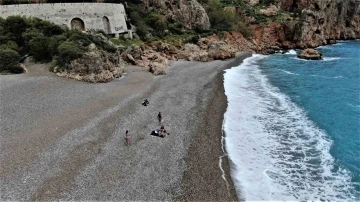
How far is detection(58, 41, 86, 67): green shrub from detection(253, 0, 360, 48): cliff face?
60.4 m

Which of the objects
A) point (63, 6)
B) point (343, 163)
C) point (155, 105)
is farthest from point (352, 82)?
point (63, 6)

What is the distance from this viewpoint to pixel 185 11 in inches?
3231

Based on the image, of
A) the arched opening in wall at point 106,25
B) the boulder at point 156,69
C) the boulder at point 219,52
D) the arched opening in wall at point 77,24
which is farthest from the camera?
the boulder at point 219,52

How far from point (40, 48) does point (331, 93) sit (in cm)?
4331

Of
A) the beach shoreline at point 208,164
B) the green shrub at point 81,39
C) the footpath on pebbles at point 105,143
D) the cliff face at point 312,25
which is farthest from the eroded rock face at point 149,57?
the cliff face at point 312,25

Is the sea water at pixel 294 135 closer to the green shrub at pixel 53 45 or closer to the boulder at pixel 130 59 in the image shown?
the boulder at pixel 130 59

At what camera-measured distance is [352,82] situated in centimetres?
4703

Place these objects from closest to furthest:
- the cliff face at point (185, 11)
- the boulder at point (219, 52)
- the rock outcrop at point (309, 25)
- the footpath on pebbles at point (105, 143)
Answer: the footpath on pebbles at point (105, 143)
the boulder at point (219, 52)
the cliff face at point (185, 11)
the rock outcrop at point (309, 25)

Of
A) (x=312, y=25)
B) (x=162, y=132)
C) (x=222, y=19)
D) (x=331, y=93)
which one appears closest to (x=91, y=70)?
(x=162, y=132)

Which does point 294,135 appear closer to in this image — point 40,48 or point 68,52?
point 68,52

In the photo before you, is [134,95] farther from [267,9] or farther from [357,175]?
[267,9]

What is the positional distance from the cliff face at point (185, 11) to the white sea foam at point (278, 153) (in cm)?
4926

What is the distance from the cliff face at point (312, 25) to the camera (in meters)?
91.6

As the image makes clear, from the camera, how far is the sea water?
762 inches
